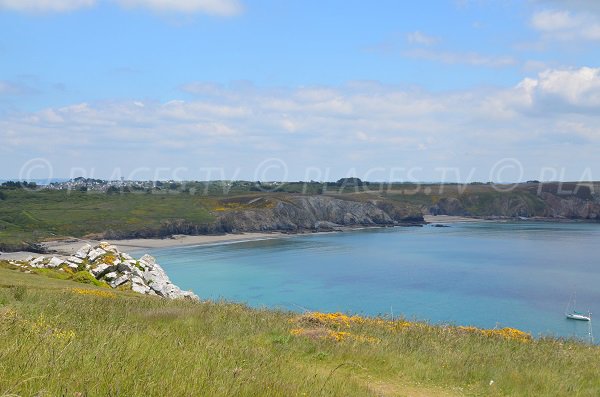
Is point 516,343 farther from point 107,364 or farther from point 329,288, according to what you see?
point 329,288

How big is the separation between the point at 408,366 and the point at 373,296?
60.0 metres

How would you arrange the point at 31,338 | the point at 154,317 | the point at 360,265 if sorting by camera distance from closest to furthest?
the point at 31,338, the point at 154,317, the point at 360,265

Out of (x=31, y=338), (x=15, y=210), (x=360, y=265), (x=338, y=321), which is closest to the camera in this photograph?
(x=31, y=338)

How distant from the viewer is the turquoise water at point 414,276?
199 ft

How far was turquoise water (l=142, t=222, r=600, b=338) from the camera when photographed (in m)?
60.8

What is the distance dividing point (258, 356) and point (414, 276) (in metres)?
80.3

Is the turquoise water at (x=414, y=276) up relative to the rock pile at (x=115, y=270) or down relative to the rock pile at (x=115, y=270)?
down

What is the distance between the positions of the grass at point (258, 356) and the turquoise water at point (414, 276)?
1826cm

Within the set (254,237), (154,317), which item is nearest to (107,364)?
(154,317)

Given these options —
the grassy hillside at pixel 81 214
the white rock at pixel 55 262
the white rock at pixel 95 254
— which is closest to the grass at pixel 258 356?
the white rock at pixel 55 262

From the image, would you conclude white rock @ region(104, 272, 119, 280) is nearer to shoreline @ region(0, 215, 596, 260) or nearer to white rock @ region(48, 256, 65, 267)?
white rock @ region(48, 256, 65, 267)

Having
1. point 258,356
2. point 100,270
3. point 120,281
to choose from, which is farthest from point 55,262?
point 258,356

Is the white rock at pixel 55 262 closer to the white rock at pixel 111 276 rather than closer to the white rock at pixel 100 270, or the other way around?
the white rock at pixel 100 270

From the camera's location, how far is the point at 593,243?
5276 inches
